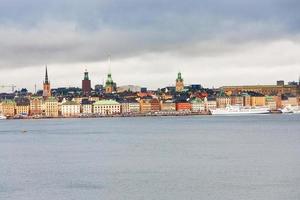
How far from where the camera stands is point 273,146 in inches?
1314

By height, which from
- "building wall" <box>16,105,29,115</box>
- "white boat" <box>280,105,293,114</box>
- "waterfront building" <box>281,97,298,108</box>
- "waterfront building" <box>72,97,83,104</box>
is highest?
"waterfront building" <box>72,97,83,104</box>

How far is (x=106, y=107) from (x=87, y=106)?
2231mm

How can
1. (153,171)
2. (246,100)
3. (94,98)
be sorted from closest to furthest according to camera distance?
1. (153,171)
2. (94,98)
3. (246,100)

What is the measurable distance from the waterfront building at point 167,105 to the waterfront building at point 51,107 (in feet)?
42.3

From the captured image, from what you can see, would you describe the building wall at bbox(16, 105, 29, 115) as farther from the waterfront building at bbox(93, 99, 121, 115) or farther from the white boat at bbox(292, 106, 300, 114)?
the white boat at bbox(292, 106, 300, 114)

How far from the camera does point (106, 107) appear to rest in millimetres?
106250

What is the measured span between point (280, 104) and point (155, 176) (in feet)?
322

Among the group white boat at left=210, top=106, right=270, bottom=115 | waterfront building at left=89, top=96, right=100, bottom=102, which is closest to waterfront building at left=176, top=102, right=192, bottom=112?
white boat at left=210, top=106, right=270, bottom=115

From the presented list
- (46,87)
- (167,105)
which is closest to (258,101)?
(167,105)

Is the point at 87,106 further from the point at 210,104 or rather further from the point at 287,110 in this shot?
the point at 287,110

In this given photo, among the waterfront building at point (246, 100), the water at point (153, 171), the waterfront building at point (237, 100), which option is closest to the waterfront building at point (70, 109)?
the waterfront building at point (237, 100)

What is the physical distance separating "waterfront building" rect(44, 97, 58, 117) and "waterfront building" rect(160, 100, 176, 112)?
12879mm

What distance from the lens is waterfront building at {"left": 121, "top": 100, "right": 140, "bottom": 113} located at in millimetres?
107000

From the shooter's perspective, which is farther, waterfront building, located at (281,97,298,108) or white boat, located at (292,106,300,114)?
waterfront building, located at (281,97,298,108)
